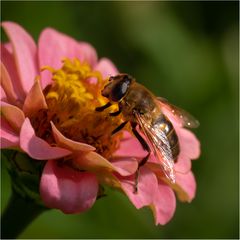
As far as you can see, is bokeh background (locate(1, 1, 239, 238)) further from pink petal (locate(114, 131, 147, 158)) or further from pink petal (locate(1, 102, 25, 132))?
pink petal (locate(1, 102, 25, 132))

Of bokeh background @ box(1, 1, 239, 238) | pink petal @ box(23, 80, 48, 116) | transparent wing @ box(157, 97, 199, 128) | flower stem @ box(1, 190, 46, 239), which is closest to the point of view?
pink petal @ box(23, 80, 48, 116)

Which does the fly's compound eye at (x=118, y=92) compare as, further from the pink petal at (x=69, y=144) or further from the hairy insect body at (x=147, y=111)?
the pink petal at (x=69, y=144)

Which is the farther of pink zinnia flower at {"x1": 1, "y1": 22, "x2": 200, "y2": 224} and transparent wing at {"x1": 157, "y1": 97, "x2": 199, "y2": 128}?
transparent wing at {"x1": 157, "y1": 97, "x2": 199, "y2": 128}

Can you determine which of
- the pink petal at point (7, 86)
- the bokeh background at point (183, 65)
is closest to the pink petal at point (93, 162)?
the pink petal at point (7, 86)

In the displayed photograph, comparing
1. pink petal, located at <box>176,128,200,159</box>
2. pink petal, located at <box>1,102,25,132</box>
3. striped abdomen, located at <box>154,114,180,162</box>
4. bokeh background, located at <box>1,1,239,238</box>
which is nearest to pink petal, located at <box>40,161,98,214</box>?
pink petal, located at <box>1,102,25,132</box>

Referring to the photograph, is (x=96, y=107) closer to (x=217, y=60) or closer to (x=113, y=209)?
(x=113, y=209)

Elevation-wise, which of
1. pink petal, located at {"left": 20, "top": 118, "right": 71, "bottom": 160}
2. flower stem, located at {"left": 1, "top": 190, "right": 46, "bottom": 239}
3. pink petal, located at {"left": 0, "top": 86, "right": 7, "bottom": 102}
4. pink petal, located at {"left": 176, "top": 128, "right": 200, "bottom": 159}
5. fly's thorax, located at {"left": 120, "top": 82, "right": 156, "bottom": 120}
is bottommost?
flower stem, located at {"left": 1, "top": 190, "right": 46, "bottom": 239}

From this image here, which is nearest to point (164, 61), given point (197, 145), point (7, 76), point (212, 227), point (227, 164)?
point (227, 164)
